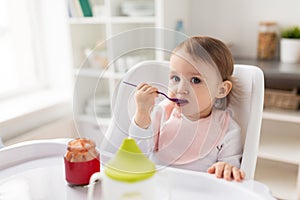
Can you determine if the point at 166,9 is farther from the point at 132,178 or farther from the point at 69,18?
the point at 132,178

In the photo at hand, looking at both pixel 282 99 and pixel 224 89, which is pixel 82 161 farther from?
pixel 282 99

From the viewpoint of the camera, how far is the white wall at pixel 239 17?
77.4 inches

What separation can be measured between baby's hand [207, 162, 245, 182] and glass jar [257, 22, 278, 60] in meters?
1.23

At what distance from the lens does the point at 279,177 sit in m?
1.99

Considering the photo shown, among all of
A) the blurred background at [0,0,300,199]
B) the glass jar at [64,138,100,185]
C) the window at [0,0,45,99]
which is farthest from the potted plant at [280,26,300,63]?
the window at [0,0,45,99]

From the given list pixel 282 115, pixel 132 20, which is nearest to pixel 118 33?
pixel 132 20

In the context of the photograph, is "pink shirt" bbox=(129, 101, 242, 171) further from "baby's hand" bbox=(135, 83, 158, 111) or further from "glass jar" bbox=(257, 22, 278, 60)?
"glass jar" bbox=(257, 22, 278, 60)

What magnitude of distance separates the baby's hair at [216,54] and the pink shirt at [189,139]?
2.5 inches

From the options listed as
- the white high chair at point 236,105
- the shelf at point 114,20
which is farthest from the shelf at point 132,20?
Result: the white high chair at point 236,105

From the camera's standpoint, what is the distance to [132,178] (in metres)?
0.70

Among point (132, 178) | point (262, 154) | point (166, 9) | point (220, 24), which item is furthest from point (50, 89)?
point (132, 178)

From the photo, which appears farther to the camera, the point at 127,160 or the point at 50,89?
the point at 50,89

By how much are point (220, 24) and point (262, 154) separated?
0.81 metres

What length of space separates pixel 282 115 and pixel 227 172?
3.37 feet
